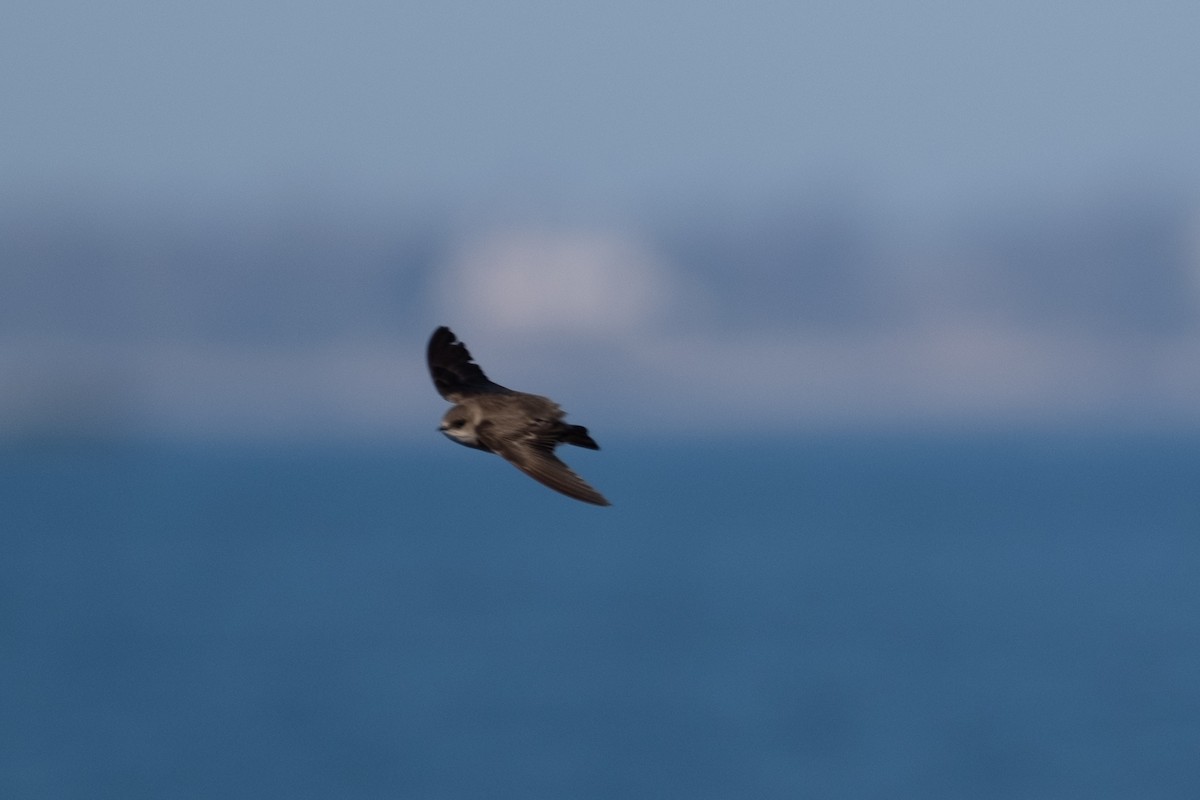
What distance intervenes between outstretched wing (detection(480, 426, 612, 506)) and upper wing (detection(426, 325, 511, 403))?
1240 mm

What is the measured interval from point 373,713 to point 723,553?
10078cm

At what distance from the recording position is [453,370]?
26.2 m

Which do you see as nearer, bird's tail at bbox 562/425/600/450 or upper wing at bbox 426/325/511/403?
bird's tail at bbox 562/425/600/450

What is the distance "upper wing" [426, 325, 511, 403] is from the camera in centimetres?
2588

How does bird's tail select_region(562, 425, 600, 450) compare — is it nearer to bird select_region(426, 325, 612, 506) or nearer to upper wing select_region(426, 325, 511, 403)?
bird select_region(426, 325, 612, 506)

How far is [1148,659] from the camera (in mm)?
105375

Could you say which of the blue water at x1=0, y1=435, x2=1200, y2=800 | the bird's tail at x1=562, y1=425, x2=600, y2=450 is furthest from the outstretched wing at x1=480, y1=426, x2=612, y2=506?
the blue water at x1=0, y1=435, x2=1200, y2=800

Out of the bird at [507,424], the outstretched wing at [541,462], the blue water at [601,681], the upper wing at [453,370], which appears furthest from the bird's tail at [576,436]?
the blue water at [601,681]

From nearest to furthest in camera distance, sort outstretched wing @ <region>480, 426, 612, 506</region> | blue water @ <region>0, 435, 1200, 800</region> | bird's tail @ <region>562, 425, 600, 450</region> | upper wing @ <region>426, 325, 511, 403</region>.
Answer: outstretched wing @ <region>480, 426, 612, 506</region>, bird's tail @ <region>562, 425, 600, 450</region>, upper wing @ <region>426, 325, 511, 403</region>, blue water @ <region>0, 435, 1200, 800</region>

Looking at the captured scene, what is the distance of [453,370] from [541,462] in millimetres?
2597

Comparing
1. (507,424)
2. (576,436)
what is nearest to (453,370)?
(507,424)

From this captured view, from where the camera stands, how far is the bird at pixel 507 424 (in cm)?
2405

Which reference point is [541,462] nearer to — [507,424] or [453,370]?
[507,424]

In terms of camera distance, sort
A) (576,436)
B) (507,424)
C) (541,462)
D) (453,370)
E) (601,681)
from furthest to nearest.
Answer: (601,681), (453,370), (507,424), (576,436), (541,462)
